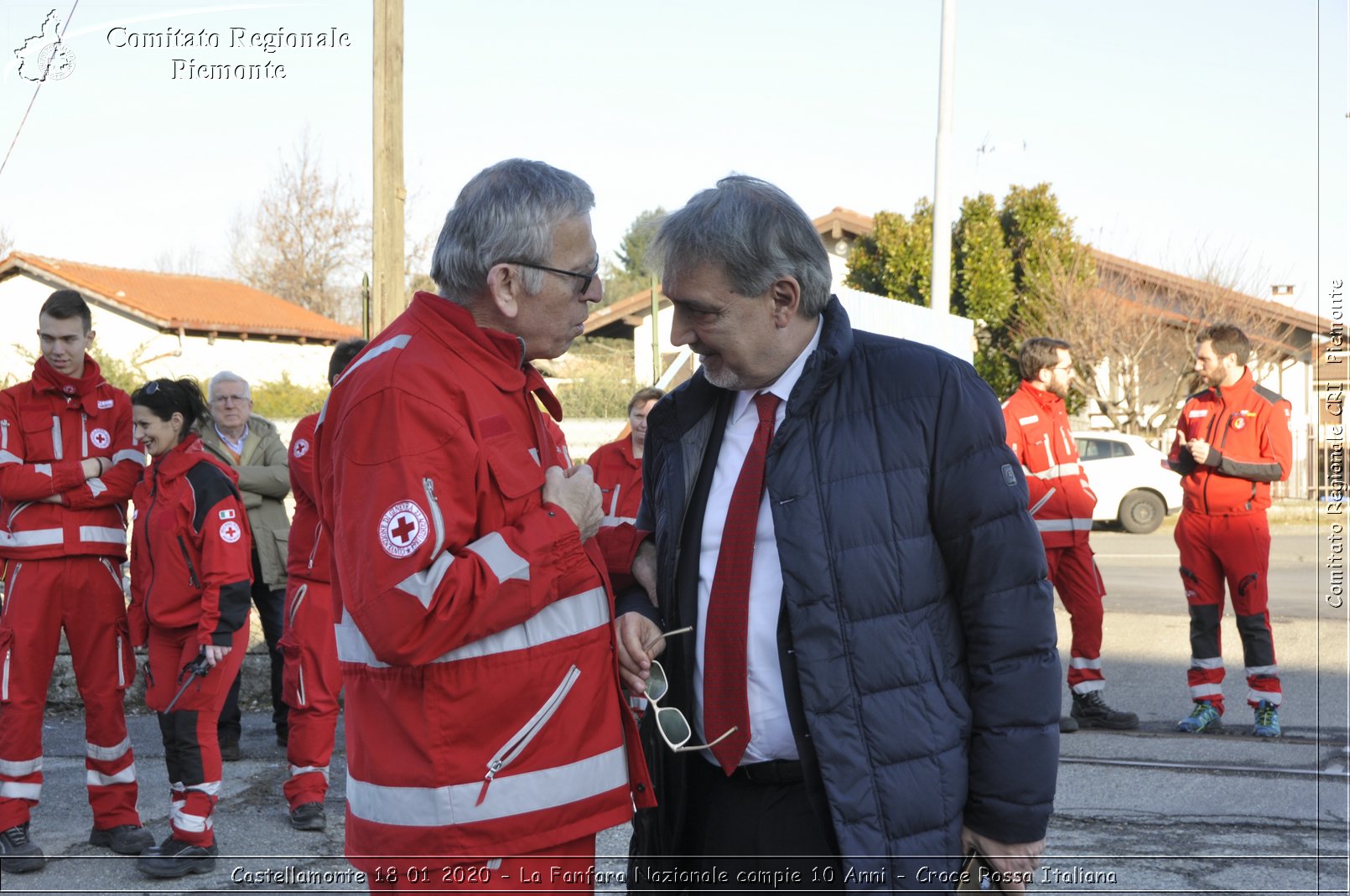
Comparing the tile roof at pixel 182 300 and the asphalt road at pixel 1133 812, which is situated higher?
the tile roof at pixel 182 300

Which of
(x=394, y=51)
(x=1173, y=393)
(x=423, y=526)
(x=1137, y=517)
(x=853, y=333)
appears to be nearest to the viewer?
(x=423, y=526)

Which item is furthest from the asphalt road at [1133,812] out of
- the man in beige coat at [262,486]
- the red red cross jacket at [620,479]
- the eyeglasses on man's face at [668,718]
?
the eyeglasses on man's face at [668,718]

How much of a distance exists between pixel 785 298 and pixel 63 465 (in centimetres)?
440

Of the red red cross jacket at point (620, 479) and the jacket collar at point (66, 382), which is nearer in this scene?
the jacket collar at point (66, 382)

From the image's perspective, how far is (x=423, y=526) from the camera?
7.81 ft

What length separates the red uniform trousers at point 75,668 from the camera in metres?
5.73

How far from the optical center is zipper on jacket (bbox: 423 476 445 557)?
2400 mm

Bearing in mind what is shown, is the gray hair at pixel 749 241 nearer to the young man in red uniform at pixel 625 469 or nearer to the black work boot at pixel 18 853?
the black work boot at pixel 18 853

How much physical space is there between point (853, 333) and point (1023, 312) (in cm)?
2550

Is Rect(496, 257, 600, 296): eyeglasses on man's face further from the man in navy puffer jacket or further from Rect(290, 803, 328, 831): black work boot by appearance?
Rect(290, 803, 328, 831): black work boot

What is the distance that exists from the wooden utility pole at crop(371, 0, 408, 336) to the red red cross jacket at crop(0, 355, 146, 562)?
9.37ft

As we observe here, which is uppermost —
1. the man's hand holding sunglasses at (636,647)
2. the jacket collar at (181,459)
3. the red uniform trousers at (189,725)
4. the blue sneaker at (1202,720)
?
the jacket collar at (181,459)

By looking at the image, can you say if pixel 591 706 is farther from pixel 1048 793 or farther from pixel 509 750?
pixel 1048 793

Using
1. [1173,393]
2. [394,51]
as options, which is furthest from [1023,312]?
[394,51]
